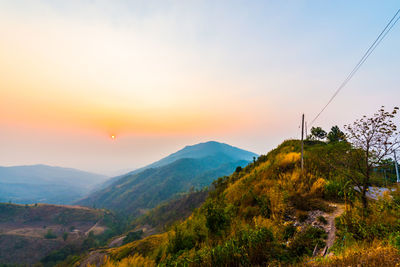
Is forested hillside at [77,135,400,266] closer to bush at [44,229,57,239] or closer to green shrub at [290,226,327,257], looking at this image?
green shrub at [290,226,327,257]

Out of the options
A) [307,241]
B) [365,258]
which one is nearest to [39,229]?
[307,241]

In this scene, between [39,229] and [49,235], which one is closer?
[49,235]

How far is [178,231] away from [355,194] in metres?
7.46

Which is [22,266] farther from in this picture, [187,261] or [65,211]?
[187,261]

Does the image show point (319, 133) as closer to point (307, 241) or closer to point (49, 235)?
point (307, 241)

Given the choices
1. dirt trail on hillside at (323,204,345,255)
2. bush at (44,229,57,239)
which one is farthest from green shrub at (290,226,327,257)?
bush at (44,229,57,239)

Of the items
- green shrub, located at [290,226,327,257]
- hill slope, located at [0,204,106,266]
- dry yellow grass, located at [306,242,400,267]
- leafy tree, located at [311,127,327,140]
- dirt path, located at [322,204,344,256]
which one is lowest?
hill slope, located at [0,204,106,266]

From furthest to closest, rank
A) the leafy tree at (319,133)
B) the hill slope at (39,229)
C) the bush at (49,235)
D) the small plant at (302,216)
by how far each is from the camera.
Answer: the bush at (49,235) < the hill slope at (39,229) < the leafy tree at (319,133) < the small plant at (302,216)

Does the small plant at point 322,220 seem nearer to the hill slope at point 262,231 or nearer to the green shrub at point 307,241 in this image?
the hill slope at point 262,231

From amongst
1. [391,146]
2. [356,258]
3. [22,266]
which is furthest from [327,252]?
[22,266]

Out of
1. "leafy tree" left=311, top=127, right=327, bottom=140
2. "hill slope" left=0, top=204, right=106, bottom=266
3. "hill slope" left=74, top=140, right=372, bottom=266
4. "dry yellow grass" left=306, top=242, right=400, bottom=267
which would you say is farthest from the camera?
"hill slope" left=0, top=204, right=106, bottom=266

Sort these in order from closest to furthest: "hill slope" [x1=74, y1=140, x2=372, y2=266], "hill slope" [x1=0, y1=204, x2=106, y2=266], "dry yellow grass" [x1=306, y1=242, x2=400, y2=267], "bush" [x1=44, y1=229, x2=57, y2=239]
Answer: "dry yellow grass" [x1=306, y1=242, x2=400, y2=267], "hill slope" [x1=74, y1=140, x2=372, y2=266], "hill slope" [x1=0, y1=204, x2=106, y2=266], "bush" [x1=44, y1=229, x2=57, y2=239]

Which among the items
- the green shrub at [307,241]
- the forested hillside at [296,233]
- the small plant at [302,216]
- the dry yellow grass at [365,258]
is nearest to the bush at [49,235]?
the forested hillside at [296,233]

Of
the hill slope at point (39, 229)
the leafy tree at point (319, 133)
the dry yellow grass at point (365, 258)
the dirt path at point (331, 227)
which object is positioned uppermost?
the leafy tree at point (319, 133)
